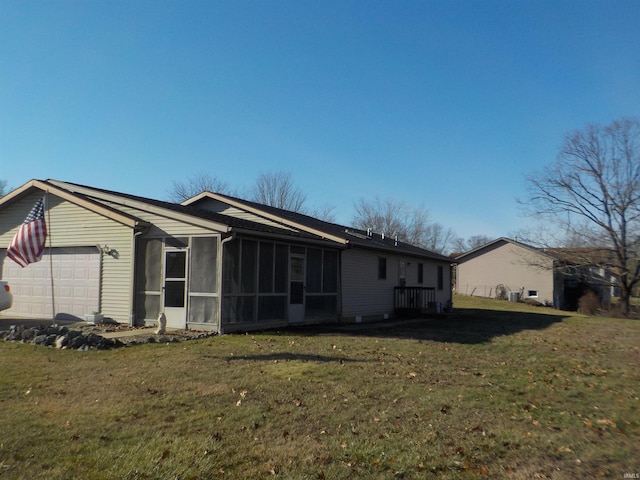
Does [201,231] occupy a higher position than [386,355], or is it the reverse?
[201,231]

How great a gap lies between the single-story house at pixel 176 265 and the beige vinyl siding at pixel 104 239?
0.10 ft

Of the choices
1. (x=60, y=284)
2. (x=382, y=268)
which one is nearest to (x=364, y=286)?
(x=382, y=268)

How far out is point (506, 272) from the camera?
42562 millimetres

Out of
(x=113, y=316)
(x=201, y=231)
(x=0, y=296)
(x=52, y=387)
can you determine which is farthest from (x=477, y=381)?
(x=0, y=296)

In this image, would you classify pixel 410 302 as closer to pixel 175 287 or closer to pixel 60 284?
pixel 175 287

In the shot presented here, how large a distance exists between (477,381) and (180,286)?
841cm

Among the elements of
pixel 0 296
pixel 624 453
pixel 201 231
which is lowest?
pixel 624 453

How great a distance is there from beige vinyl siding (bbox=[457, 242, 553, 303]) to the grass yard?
104 ft

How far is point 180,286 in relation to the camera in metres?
13.6

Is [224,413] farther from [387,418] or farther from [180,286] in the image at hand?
[180,286]

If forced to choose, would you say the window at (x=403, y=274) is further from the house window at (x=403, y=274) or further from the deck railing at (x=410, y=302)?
the deck railing at (x=410, y=302)

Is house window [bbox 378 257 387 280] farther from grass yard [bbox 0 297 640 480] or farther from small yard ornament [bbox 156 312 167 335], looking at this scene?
small yard ornament [bbox 156 312 167 335]

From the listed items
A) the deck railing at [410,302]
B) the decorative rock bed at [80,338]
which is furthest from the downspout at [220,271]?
the deck railing at [410,302]

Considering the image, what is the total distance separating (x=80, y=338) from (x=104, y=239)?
5.39 metres
